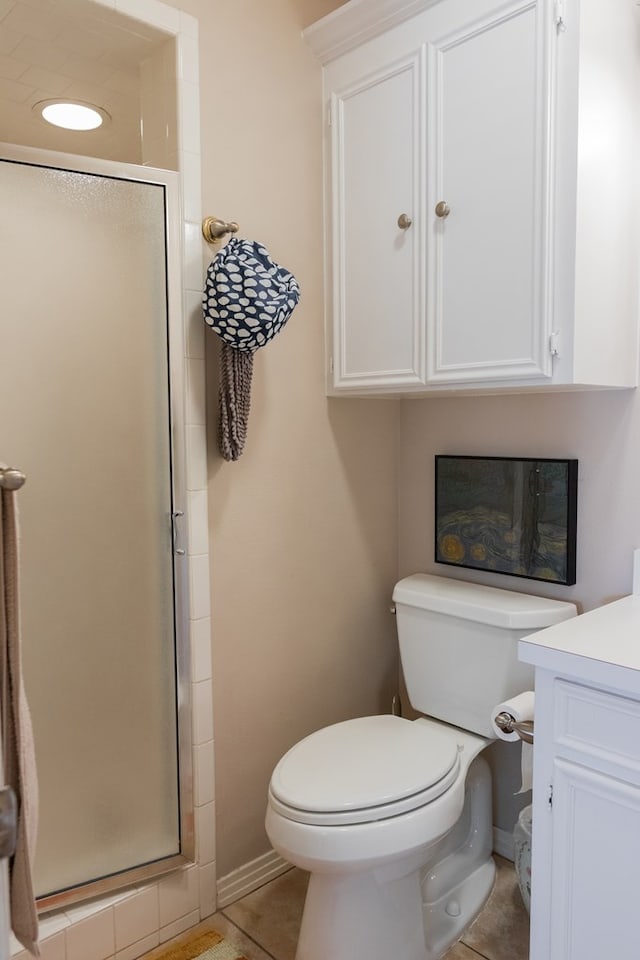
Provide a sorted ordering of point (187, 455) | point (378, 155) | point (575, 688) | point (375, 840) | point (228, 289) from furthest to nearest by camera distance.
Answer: point (378, 155), point (187, 455), point (228, 289), point (375, 840), point (575, 688)

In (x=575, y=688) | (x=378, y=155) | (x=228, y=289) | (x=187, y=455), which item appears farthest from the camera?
(x=378, y=155)

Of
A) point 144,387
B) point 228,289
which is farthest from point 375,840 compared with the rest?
point 228,289

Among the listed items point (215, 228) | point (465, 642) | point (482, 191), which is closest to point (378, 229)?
point (482, 191)

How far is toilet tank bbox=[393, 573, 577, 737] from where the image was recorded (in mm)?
1761

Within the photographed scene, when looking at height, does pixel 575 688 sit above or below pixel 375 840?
above

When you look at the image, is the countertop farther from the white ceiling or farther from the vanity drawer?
the white ceiling

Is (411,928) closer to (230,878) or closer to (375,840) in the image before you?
(375,840)

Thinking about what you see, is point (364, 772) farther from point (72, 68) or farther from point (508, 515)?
point (72, 68)

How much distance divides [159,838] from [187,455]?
93cm

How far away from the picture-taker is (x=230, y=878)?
6.05 ft

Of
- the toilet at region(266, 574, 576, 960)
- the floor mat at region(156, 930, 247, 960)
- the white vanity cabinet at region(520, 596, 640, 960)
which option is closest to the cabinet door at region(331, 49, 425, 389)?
the toilet at region(266, 574, 576, 960)

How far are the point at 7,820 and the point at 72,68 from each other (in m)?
1.65

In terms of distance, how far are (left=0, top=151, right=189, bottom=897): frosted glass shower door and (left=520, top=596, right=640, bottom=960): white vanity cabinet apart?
0.86 meters

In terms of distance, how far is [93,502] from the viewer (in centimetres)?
156
